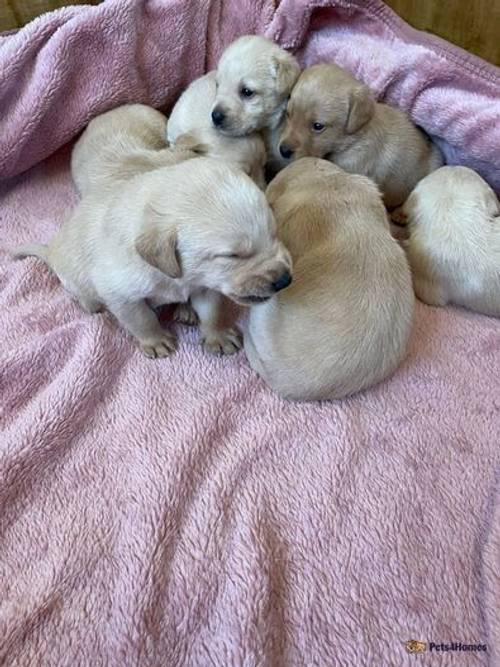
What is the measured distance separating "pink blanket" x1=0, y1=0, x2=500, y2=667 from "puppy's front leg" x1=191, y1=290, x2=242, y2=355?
0.05 m

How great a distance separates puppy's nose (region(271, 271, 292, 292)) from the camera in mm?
1652

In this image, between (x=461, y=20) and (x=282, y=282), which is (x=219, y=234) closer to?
(x=282, y=282)

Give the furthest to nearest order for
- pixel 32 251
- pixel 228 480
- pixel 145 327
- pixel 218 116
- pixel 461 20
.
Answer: pixel 461 20, pixel 218 116, pixel 32 251, pixel 145 327, pixel 228 480

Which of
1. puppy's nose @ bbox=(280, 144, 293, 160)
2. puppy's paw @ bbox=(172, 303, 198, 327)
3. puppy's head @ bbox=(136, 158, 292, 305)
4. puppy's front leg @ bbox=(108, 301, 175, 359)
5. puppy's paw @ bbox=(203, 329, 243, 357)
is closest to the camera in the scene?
Answer: puppy's head @ bbox=(136, 158, 292, 305)

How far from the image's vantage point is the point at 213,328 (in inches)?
82.0

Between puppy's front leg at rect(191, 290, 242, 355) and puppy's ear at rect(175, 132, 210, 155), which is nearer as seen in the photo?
puppy's front leg at rect(191, 290, 242, 355)

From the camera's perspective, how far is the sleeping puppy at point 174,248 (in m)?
1.61

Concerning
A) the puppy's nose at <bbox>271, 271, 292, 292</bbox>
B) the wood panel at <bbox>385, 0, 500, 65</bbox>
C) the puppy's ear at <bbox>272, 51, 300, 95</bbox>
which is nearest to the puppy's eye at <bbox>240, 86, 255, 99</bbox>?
the puppy's ear at <bbox>272, 51, 300, 95</bbox>

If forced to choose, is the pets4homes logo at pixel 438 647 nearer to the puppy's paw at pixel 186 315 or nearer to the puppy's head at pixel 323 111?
the puppy's paw at pixel 186 315

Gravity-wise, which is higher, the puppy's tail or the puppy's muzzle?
the puppy's muzzle

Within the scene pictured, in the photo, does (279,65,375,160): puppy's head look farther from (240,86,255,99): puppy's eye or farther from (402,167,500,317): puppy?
(402,167,500,317): puppy

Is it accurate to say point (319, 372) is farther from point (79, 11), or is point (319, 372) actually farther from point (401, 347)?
point (79, 11)

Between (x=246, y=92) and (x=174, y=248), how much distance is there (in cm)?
116

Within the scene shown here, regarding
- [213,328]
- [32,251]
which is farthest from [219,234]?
[32,251]
